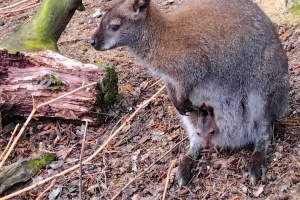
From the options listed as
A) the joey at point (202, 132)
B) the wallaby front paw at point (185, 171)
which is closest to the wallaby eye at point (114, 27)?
the joey at point (202, 132)

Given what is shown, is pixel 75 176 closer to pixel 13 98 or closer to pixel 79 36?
pixel 13 98

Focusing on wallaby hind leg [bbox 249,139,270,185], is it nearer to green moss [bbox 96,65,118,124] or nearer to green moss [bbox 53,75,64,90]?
green moss [bbox 96,65,118,124]

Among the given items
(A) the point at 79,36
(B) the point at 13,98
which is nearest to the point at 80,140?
(B) the point at 13,98

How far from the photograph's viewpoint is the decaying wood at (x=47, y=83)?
4.47 metres

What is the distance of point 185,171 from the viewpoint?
376 cm

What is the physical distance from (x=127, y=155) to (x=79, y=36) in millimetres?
2881

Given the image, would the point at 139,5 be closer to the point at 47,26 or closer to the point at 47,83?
the point at 47,83

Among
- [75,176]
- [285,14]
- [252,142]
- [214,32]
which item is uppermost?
[214,32]

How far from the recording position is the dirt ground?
3.56 m

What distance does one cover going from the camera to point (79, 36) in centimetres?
649

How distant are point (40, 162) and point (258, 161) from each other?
224cm

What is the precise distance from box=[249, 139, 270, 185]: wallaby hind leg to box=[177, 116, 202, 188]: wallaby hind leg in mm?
539

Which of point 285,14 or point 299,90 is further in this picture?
point 285,14

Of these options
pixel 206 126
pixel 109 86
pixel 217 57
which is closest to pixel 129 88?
pixel 109 86
